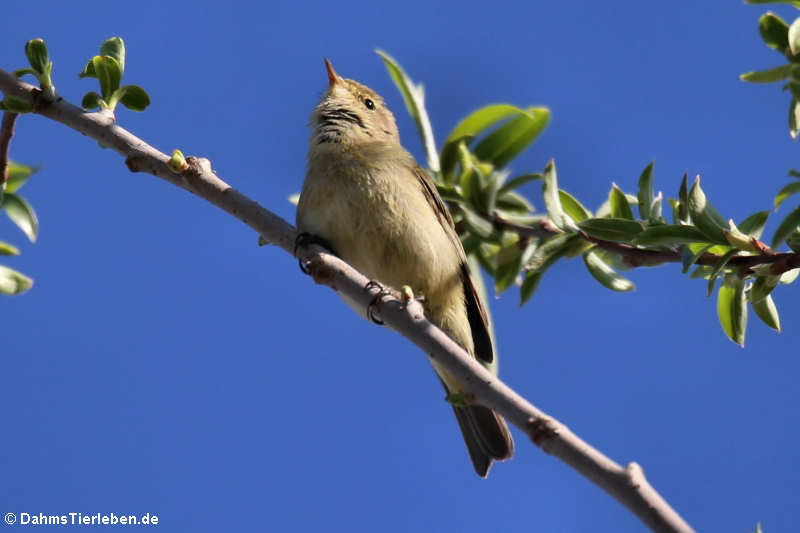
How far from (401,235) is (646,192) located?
1.41 metres

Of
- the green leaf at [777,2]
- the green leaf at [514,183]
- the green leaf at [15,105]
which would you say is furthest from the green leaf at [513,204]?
the green leaf at [15,105]

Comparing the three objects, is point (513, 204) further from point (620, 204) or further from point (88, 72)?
point (88, 72)

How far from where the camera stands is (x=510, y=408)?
7.47 ft

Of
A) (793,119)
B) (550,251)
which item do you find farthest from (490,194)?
(793,119)

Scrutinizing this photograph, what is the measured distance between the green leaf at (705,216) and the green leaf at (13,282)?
2052 mm

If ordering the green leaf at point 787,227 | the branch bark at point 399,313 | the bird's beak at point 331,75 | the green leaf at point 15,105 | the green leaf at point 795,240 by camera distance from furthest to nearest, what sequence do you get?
the bird's beak at point 331,75 < the green leaf at point 15,105 < the green leaf at point 795,240 < the green leaf at point 787,227 < the branch bark at point 399,313

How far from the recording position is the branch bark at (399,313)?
1.97 meters

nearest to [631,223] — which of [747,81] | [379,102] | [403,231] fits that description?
[747,81]

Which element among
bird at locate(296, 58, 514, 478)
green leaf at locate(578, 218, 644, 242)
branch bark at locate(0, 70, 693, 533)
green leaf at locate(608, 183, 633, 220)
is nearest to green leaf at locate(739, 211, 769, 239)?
green leaf at locate(578, 218, 644, 242)

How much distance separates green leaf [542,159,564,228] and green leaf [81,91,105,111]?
5.45ft

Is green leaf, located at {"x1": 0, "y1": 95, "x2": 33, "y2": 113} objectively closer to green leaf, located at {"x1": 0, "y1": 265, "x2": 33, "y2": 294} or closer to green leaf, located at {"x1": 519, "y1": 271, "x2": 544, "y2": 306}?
green leaf, located at {"x1": 0, "y1": 265, "x2": 33, "y2": 294}

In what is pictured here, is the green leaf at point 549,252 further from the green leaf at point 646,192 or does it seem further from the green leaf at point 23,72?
the green leaf at point 23,72

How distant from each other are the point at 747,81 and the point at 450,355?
4.21 ft

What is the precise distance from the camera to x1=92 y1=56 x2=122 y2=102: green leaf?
3219 millimetres
